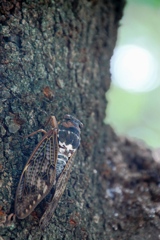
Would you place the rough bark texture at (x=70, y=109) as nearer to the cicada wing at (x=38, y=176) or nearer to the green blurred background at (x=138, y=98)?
the cicada wing at (x=38, y=176)

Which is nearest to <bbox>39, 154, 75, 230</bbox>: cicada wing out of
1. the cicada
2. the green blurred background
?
the cicada

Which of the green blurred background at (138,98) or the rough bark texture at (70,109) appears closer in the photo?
the rough bark texture at (70,109)

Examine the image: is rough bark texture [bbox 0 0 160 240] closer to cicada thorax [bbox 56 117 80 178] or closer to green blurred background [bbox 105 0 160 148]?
cicada thorax [bbox 56 117 80 178]

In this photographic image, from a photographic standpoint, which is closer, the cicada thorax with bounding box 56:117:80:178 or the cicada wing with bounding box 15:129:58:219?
the cicada wing with bounding box 15:129:58:219

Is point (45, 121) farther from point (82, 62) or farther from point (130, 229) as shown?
point (130, 229)

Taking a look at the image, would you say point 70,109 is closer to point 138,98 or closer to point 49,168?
point 49,168

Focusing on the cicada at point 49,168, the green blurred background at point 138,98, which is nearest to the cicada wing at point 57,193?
the cicada at point 49,168

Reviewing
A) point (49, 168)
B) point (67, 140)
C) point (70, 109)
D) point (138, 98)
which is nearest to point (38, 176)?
point (49, 168)

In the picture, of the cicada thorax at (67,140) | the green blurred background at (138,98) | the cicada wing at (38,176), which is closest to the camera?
the cicada wing at (38,176)
